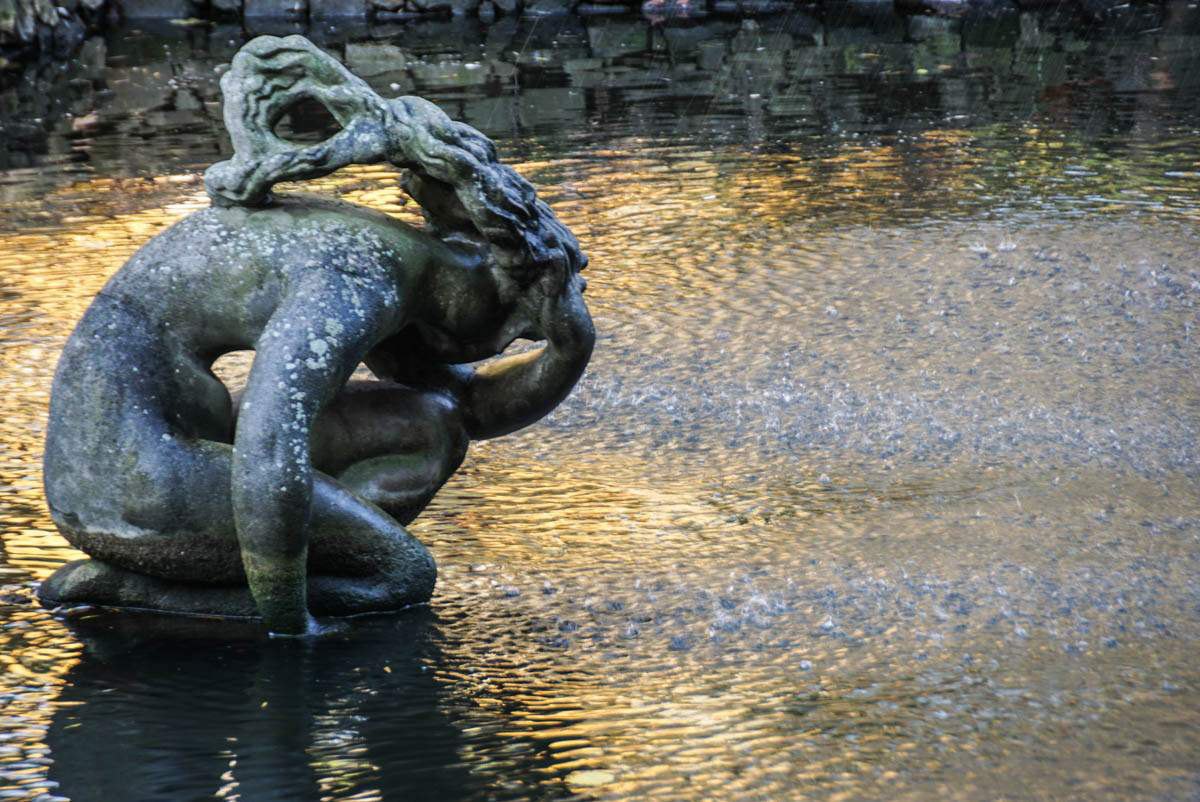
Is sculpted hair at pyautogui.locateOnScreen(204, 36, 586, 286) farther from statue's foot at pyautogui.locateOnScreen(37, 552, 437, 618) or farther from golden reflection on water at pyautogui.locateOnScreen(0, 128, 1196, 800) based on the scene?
golden reflection on water at pyautogui.locateOnScreen(0, 128, 1196, 800)

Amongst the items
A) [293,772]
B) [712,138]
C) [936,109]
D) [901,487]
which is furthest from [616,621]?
[936,109]

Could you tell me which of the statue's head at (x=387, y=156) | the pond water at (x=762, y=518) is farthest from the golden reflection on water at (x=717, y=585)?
the statue's head at (x=387, y=156)

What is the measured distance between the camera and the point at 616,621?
11.5ft

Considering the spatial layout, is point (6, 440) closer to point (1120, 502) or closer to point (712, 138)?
point (1120, 502)

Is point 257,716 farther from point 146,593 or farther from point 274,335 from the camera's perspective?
point 274,335

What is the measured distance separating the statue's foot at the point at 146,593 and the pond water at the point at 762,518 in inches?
1.8

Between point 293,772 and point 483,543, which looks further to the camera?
point 483,543

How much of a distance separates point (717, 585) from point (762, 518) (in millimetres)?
517

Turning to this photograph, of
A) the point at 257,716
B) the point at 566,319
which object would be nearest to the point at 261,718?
the point at 257,716

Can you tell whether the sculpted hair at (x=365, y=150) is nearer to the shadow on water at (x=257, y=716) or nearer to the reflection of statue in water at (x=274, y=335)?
the reflection of statue in water at (x=274, y=335)

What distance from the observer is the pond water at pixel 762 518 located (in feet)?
9.52

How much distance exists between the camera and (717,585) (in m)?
3.71

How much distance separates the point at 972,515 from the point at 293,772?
205 centimetres

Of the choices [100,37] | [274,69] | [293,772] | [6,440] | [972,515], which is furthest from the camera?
[100,37]
